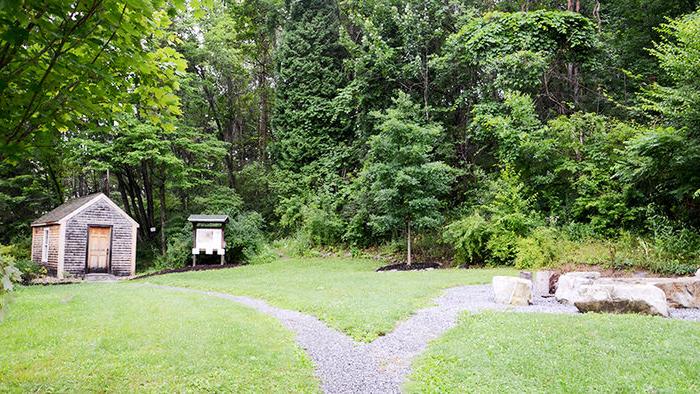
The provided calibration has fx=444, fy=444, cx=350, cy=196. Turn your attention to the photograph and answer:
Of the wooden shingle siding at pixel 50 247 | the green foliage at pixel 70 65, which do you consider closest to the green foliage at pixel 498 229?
the green foliage at pixel 70 65

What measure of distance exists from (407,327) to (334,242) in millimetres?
15143

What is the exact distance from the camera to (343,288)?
37.7 ft

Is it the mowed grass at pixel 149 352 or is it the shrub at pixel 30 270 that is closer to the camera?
the mowed grass at pixel 149 352

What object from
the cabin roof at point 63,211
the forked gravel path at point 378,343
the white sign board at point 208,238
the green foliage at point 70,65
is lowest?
the forked gravel path at point 378,343

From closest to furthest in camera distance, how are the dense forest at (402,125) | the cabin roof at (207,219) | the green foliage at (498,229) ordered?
the dense forest at (402,125)
the green foliage at (498,229)
the cabin roof at (207,219)

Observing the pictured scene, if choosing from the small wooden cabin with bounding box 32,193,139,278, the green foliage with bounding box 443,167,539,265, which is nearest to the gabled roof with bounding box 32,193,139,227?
the small wooden cabin with bounding box 32,193,139,278

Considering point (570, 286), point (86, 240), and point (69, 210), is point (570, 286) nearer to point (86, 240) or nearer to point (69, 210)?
point (86, 240)

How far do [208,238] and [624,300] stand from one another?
17389mm

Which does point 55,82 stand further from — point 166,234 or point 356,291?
point 166,234

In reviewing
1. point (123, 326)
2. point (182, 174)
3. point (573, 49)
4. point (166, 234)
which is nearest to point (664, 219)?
point (573, 49)

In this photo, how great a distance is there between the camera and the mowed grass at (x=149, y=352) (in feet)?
15.9

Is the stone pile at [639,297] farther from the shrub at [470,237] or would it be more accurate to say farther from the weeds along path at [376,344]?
the shrub at [470,237]

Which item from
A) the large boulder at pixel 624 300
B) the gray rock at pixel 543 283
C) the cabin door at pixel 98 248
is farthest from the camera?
the cabin door at pixel 98 248

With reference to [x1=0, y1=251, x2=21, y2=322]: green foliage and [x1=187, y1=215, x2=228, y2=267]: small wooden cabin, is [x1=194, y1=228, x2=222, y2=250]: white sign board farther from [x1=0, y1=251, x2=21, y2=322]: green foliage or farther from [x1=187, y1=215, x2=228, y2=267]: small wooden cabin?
[x1=0, y1=251, x2=21, y2=322]: green foliage
